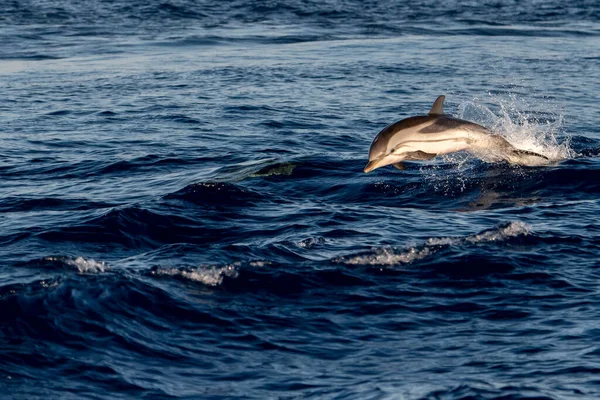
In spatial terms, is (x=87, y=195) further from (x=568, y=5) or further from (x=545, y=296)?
(x=568, y=5)

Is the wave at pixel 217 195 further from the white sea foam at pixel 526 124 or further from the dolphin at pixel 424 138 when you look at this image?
the white sea foam at pixel 526 124

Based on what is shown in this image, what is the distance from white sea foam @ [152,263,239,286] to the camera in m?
12.6

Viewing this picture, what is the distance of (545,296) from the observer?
12.2m

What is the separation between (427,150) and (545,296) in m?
2.62

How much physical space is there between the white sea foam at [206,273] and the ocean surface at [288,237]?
0.10 ft

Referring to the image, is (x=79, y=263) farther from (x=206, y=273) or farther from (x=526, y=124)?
(x=526, y=124)

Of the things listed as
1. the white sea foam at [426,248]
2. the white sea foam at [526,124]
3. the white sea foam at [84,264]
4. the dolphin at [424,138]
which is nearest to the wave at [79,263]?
the white sea foam at [84,264]

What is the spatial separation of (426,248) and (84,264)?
14.2 ft

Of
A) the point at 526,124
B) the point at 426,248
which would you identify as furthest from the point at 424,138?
the point at 526,124

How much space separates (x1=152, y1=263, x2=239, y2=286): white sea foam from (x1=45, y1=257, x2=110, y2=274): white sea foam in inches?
27.2

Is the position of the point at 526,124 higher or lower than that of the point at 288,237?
higher

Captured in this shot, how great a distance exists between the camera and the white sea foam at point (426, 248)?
13258mm

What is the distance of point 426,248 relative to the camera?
44.9 feet

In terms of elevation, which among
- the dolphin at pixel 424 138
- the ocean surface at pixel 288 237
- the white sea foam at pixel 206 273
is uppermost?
the dolphin at pixel 424 138
